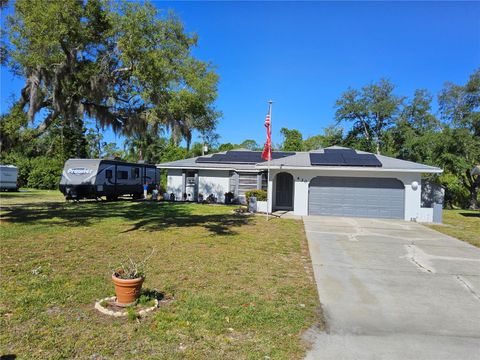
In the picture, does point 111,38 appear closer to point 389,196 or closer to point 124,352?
point 124,352

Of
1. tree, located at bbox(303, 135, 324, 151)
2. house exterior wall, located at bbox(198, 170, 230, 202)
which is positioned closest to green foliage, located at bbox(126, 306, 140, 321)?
house exterior wall, located at bbox(198, 170, 230, 202)

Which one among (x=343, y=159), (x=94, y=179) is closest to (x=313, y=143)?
(x=343, y=159)

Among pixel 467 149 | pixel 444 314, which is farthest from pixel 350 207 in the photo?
pixel 444 314

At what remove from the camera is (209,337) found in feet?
12.2

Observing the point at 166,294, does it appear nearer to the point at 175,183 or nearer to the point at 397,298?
the point at 397,298

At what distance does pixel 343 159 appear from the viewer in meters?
17.5

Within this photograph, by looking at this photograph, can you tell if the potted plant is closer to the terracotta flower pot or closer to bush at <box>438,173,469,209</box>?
the terracotta flower pot

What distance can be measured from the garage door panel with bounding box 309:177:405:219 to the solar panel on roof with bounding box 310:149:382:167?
79 centimetres

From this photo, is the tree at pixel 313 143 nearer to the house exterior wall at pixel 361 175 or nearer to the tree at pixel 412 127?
the tree at pixel 412 127

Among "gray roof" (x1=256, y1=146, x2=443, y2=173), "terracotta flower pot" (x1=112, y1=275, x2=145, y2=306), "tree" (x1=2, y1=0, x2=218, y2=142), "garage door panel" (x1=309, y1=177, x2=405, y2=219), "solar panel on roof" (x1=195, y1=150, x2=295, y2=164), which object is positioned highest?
"tree" (x1=2, y1=0, x2=218, y2=142)

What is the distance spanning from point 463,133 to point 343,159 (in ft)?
34.0

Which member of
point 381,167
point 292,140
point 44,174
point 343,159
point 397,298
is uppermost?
point 292,140

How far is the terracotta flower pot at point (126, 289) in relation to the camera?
4.39 metres

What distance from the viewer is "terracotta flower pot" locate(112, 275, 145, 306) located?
14.4 feet
